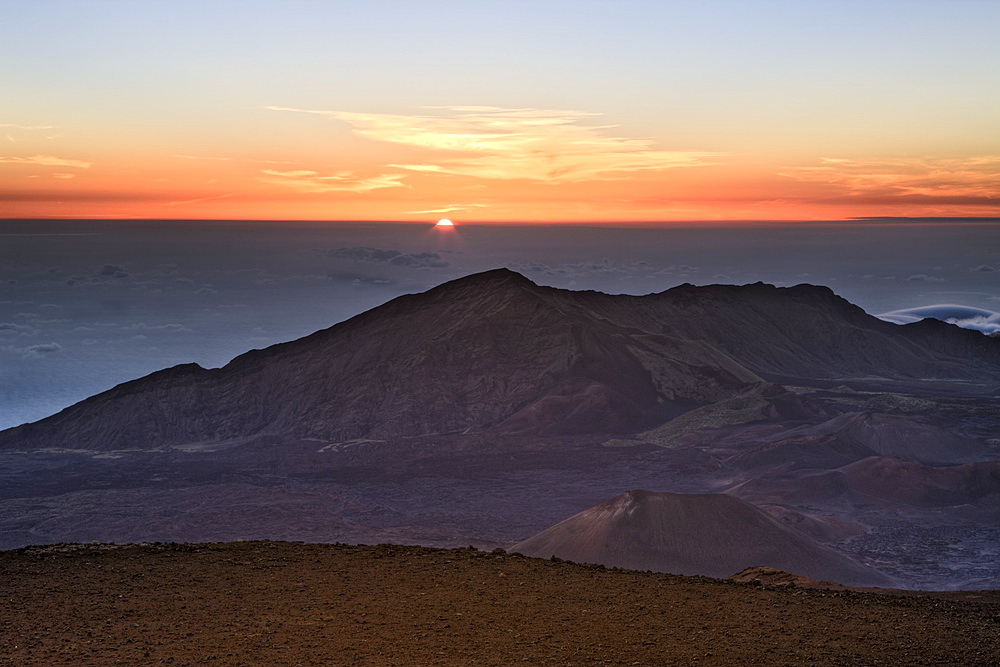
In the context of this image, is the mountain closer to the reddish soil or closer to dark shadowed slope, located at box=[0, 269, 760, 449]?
dark shadowed slope, located at box=[0, 269, 760, 449]

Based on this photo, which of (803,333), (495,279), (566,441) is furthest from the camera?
→ (803,333)

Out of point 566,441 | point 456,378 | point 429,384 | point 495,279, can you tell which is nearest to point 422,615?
point 566,441

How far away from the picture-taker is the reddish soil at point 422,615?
13445mm

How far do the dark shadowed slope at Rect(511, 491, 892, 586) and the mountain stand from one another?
63077 mm

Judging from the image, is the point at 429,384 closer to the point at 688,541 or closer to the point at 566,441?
the point at 566,441

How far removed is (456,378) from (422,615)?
116498 mm

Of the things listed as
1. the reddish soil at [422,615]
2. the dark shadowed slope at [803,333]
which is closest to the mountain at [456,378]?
the dark shadowed slope at [803,333]

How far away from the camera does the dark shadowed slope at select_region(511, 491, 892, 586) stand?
50.4 metres

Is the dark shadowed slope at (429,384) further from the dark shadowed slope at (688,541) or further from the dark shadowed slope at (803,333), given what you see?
the dark shadowed slope at (688,541)

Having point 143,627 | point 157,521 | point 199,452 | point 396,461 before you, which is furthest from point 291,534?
A: point 143,627

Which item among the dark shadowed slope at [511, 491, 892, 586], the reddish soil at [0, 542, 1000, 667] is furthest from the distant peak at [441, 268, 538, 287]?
the reddish soil at [0, 542, 1000, 667]

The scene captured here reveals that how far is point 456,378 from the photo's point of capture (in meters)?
131

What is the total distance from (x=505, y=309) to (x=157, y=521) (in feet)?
227

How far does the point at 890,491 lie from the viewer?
3295 inches
